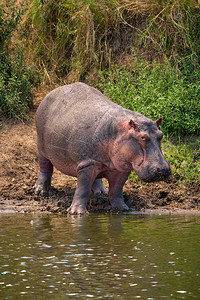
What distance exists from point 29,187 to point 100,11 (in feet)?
13.2

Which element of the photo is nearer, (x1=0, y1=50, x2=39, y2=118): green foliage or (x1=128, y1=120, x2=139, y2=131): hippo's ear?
(x1=128, y1=120, x2=139, y2=131): hippo's ear

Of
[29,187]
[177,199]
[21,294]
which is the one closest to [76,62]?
[29,187]

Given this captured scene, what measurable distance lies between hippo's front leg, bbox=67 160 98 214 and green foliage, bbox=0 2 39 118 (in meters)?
3.38

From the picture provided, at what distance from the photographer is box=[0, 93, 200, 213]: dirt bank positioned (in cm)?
737

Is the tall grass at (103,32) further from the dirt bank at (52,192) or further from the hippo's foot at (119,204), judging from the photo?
the hippo's foot at (119,204)

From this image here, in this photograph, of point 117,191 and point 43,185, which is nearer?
point 117,191

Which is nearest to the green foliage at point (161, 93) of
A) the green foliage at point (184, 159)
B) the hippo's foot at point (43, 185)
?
the green foliage at point (184, 159)

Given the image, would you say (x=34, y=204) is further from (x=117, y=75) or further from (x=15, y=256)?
(x=117, y=75)

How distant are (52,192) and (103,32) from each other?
4.04m

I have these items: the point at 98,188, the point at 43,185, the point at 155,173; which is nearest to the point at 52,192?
the point at 43,185

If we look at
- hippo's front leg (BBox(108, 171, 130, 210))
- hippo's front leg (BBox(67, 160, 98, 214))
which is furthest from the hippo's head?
hippo's front leg (BBox(108, 171, 130, 210))

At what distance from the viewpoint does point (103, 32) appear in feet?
36.1

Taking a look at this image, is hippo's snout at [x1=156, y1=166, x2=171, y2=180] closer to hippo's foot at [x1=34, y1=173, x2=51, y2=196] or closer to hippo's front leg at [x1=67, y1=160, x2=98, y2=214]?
hippo's front leg at [x1=67, y1=160, x2=98, y2=214]

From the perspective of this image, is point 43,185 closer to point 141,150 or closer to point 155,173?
point 141,150
